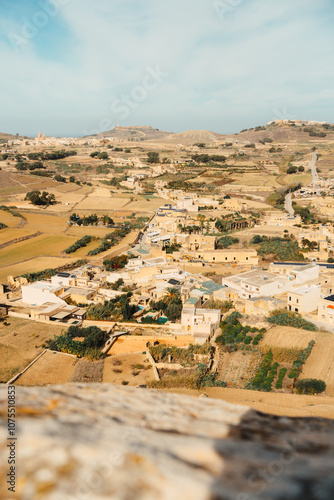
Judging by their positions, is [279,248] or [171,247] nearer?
[279,248]

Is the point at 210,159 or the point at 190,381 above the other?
the point at 210,159

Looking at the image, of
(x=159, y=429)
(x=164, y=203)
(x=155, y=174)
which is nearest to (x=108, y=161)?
(x=155, y=174)

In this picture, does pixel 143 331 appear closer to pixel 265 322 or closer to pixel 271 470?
pixel 265 322

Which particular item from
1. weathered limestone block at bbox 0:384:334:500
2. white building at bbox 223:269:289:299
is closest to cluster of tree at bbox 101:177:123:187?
white building at bbox 223:269:289:299

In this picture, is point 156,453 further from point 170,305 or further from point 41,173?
point 41,173

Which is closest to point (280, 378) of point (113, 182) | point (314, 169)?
point (113, 182)

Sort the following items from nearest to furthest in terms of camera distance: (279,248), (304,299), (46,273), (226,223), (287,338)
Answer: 1. (287,338)
2. (304,299)
3. (46,273)
4. (279,248)
5. (226,223)

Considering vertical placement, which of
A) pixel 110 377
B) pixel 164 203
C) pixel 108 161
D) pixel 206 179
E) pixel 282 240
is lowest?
pixel 110 377
